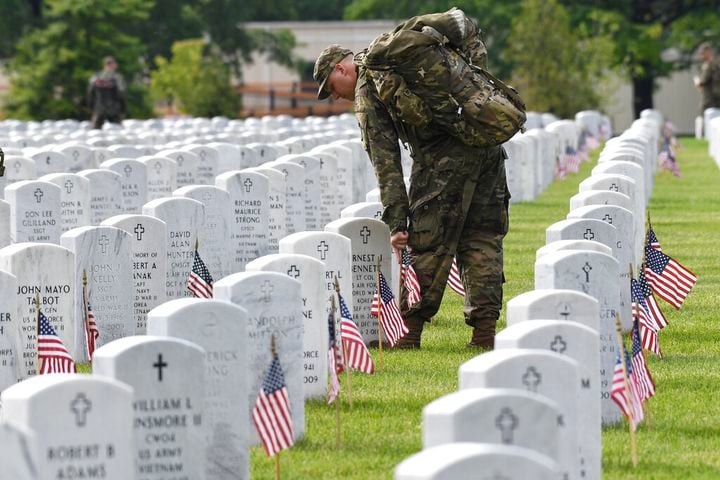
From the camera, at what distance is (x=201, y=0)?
59.0 metres

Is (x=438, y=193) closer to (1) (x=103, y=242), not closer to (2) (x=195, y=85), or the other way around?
(1) (x=103, y=242)

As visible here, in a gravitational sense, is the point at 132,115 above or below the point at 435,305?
below

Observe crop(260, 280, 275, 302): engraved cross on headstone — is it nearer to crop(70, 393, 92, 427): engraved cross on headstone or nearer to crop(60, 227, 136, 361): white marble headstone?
crop(70, 393, 92, 427): engraved cross on headstone

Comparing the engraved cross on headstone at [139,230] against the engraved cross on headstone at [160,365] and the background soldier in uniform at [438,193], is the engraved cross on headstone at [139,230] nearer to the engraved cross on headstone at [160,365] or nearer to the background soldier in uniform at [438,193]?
the background soldier in uniform at [438,193]

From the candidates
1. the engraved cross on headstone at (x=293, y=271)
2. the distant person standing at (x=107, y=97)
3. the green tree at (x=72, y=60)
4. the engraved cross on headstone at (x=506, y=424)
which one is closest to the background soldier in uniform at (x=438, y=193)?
the engraved cross on headstone at (x=293, y=271)

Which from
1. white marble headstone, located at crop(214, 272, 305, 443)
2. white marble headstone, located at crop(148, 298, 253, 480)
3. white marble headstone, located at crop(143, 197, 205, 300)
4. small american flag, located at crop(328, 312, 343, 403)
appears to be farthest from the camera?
white marble headstone, located at crop(143, 197, 205, 300)

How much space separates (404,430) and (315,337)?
3.62 ft

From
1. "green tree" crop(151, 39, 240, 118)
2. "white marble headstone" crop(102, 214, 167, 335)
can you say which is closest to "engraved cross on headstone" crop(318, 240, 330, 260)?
"white marble headstone" crop(102, 214, 167, 335)

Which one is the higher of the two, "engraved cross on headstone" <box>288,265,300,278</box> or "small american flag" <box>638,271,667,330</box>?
"engraved cross on headstone" <box>288,265,300,278</box>

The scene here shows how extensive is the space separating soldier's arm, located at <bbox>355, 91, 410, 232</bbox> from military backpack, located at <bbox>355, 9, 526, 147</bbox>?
17cm

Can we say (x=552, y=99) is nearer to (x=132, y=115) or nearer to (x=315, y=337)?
(x=132, y=115)

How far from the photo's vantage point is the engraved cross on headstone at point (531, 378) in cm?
625

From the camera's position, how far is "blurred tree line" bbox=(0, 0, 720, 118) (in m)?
42.6

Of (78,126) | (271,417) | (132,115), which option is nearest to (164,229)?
(271,417)
